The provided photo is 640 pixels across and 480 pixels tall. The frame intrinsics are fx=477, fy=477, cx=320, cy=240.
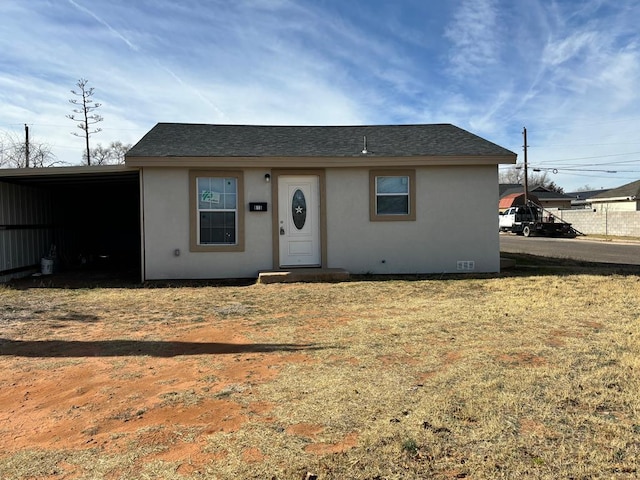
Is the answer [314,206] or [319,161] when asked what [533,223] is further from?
[319,161]

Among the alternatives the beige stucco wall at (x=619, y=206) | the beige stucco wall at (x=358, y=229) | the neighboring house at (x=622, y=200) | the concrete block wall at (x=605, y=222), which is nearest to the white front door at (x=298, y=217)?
the beige stucco wall at (x=358, y=229)

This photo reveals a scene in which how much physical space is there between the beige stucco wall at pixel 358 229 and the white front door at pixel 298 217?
0.96 feet

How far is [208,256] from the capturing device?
10625mm

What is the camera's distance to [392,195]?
1105 cm

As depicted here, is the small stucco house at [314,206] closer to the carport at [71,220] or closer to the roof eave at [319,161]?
the roof eave at [319,161]

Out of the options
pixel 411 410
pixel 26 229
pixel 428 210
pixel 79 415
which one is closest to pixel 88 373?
pixel 79 415

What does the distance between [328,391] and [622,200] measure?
39.9 metres

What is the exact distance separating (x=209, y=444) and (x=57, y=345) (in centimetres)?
333

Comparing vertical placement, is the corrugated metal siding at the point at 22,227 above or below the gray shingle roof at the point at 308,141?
below

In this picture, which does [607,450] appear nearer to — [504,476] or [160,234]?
[504,476]

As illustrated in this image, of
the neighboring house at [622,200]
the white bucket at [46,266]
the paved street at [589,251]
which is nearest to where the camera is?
the white bucket at [46,266]

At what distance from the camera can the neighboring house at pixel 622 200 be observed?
114 feet

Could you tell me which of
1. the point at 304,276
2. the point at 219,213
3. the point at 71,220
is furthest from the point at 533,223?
the point at 71,220

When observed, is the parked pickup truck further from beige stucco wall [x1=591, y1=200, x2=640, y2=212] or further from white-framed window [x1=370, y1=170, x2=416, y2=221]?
white-framed window [x1=370, y1=170, x2=416, y2=221]
